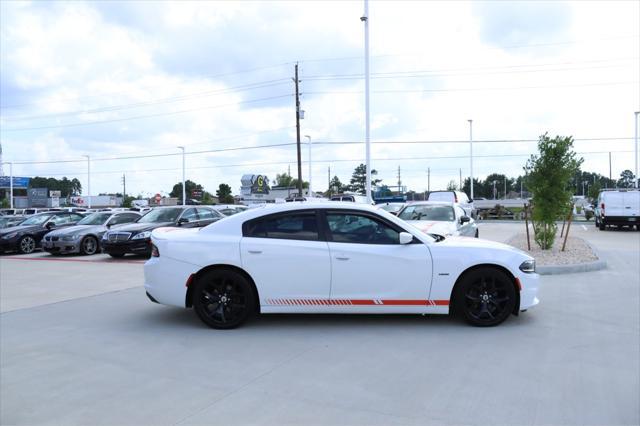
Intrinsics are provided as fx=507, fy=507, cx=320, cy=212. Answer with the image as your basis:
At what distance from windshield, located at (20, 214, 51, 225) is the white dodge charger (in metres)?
14.7

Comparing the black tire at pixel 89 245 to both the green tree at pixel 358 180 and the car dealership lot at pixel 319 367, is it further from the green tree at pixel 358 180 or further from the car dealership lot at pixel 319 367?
the green tree at pixel 358 180

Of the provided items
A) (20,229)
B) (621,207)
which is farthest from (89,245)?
(621,207)

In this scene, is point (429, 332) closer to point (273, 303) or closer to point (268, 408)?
point (273, 303)

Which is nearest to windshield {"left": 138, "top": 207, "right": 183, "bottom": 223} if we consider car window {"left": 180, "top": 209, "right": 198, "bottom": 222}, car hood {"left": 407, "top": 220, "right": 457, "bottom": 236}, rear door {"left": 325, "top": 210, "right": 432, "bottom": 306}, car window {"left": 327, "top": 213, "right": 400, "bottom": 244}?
car window {"left": 180, "top": 209, "right": 198, "bottom": 222}

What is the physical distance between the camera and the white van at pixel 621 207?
903 inches

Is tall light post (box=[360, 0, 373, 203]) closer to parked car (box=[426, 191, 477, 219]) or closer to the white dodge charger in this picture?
parked car (box=[426, 191, 477, 219])

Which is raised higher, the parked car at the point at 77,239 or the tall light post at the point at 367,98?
the tall light post at the point at 367,98

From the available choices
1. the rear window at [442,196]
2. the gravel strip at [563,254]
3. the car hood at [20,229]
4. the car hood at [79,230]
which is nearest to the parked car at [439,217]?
the gravel strip at [563,254]

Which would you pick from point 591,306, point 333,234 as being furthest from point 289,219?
point 591,306

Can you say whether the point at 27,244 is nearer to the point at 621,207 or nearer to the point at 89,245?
the point at 89,245

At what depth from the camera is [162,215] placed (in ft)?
51.5

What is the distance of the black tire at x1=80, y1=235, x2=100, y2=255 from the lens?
15883 mm

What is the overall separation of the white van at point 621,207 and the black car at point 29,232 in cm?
2313

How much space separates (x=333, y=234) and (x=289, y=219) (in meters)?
0.58
